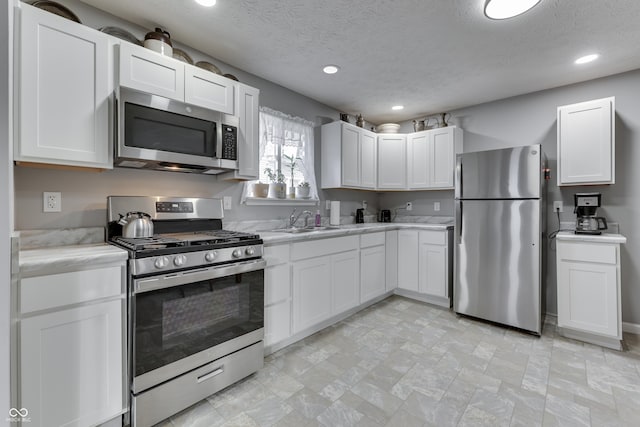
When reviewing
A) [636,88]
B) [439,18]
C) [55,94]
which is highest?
[439,18]

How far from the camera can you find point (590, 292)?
248 cm

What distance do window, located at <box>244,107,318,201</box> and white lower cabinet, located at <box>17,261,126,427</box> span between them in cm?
148

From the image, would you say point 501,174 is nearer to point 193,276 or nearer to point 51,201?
point 193,276

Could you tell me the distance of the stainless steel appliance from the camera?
2.63 m

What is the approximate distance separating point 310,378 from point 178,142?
1.86 meters

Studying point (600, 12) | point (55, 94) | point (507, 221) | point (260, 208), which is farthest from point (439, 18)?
point (55, 94)

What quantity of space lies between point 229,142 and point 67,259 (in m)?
1.27

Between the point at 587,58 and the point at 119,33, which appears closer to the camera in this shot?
the point at 119,33

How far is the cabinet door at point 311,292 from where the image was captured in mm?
2436

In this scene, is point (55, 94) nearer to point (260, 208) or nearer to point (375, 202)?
point (260, 208)

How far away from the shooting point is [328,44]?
7.55 feet

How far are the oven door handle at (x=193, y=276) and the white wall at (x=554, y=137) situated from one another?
316 cm

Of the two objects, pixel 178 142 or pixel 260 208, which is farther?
pixel 260 208

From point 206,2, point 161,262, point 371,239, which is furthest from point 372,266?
point 206,2
